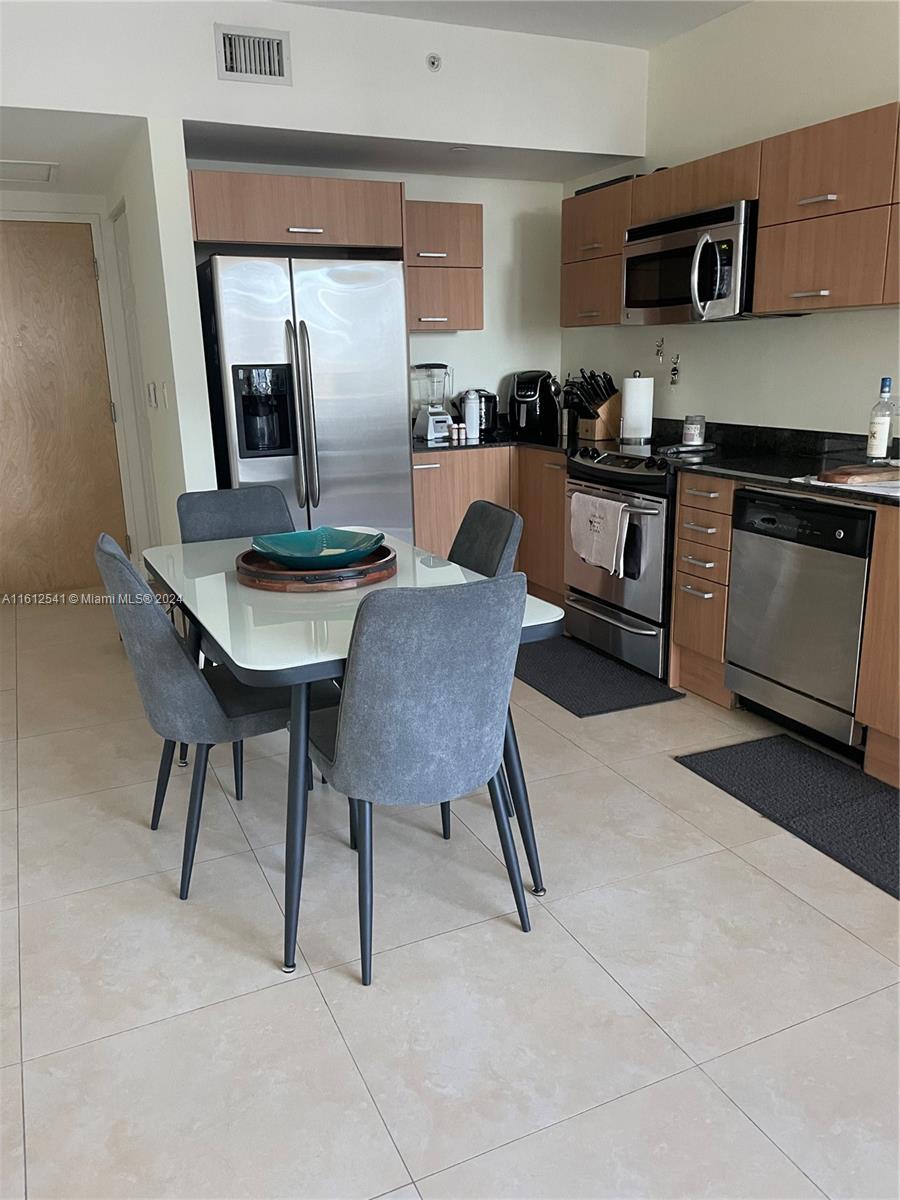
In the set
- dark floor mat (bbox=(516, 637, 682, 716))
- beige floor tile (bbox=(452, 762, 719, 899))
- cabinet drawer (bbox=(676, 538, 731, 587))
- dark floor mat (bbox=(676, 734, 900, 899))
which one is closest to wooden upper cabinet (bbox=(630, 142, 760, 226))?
cabinet drawer (bbox=(676, 538, 731, 587))

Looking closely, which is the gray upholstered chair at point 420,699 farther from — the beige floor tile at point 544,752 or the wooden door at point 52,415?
the wooden door at point 52,415

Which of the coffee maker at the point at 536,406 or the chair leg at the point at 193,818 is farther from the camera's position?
the coffee maker at the point at 536,406

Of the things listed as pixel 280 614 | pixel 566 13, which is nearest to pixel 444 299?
pixel 566 13

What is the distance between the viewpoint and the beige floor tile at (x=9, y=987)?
5.95 ft

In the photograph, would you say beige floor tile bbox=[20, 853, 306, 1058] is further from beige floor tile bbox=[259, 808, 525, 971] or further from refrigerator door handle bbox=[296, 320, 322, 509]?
refrigerator door handle bbox=[296, 320, 322, 509]

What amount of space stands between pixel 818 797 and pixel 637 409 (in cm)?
206

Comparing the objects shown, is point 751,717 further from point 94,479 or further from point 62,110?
point 94,479

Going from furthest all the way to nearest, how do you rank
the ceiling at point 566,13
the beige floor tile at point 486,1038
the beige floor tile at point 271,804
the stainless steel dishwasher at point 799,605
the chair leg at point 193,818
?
1. the ceiling at point 566,13
2. the stainless steel dishwasher at point 799,605
3. the beige floor tile at point 271,804
4. the chair leg at point 193,818
5. the beige floor tile at point 486,1038

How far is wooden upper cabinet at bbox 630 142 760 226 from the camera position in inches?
128

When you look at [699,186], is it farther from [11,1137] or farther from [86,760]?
[11,1137]

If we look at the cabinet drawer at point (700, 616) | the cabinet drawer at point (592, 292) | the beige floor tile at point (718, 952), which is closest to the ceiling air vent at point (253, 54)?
the cabinet drawer at point (592, 292)

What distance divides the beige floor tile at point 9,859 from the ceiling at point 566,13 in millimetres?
3302

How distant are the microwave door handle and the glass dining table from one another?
1699 mm

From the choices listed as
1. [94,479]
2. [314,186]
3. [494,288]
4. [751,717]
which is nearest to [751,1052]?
[751,717]
